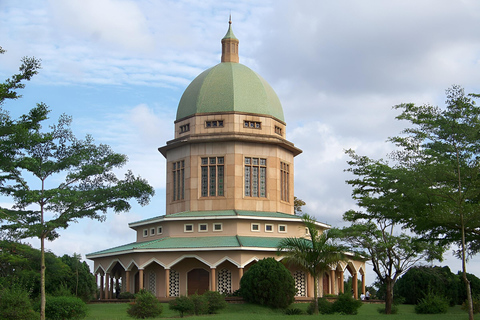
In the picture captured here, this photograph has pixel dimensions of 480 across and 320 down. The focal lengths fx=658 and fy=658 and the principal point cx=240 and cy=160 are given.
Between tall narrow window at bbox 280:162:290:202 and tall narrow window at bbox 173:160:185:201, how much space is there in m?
7.57

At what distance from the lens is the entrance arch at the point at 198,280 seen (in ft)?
145

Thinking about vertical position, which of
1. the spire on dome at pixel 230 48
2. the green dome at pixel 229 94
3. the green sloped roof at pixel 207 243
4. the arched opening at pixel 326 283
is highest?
the spire on dome at pixel 230 48

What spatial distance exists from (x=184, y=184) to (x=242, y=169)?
4.55 meters

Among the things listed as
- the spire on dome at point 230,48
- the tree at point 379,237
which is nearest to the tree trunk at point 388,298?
the tree at point 379,237

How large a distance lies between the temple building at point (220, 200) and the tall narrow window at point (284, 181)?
0.08 m

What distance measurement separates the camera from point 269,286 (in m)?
36.9

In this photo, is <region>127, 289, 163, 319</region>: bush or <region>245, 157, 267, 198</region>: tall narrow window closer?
<region>127, 289, 163, 319</region>: bush

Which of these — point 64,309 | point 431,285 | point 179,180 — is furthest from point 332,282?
point 64,309

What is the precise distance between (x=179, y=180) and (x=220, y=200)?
417 centimetres

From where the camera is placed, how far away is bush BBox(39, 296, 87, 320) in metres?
29.8

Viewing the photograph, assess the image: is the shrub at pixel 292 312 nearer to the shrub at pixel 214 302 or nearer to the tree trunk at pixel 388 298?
the shrub at pixel 214 302

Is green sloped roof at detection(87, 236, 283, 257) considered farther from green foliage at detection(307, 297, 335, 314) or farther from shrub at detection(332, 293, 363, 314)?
shrub at detection(332, 293, 363, 314)

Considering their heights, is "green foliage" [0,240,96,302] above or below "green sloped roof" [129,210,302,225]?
Answer: below

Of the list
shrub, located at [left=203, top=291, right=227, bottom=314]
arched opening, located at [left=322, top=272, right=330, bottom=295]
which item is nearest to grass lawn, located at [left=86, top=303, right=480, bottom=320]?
shrub, located at [left=203, top=291, right=227, bottom=314]
